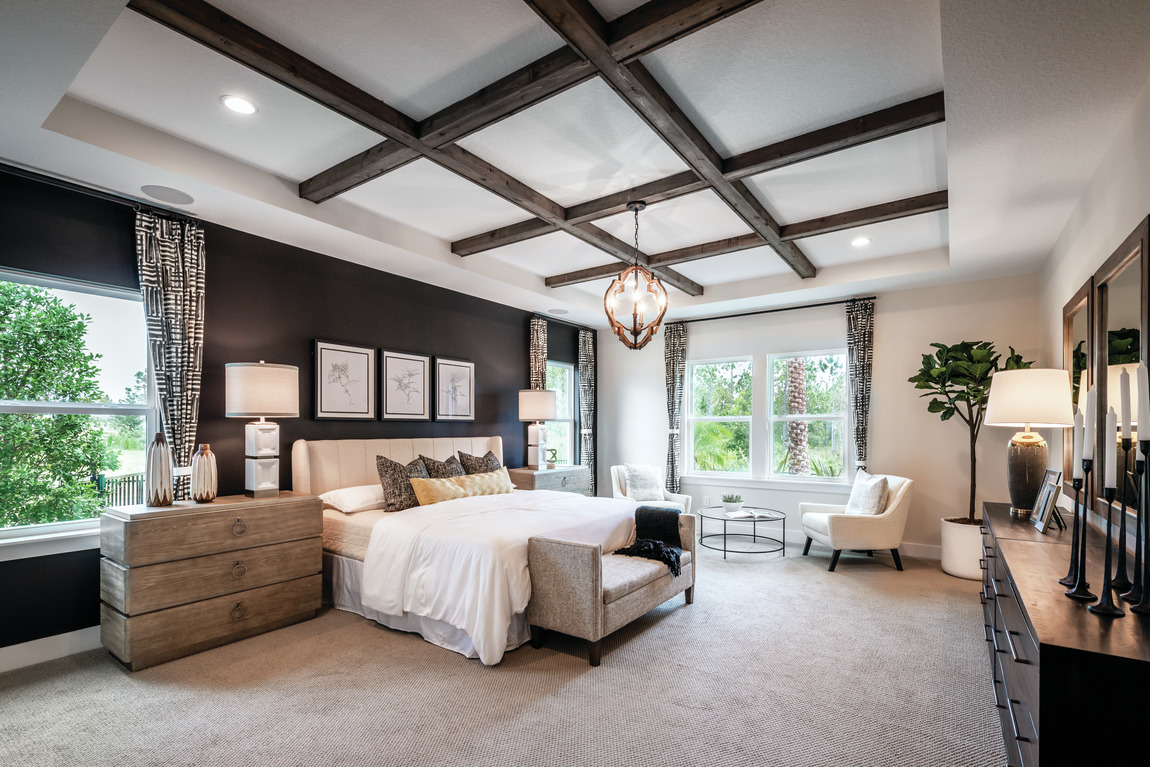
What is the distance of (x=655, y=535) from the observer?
4.15 meters

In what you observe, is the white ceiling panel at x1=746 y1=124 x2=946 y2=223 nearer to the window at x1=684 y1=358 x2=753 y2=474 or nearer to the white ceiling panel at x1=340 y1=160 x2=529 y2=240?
the white ceiling panel at x1=340 y1=160 x2=529 y2=240

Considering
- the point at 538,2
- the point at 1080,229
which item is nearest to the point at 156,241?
the point at 538,2

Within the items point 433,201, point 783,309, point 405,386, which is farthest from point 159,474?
point 783,309

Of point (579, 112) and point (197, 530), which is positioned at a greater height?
point (579, 112)

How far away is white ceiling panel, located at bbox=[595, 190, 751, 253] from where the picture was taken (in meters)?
3.97

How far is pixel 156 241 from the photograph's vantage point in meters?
3.50

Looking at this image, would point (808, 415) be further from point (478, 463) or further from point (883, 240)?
point (478, 463)

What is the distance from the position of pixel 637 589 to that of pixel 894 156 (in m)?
2.90

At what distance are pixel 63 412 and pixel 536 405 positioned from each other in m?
3.76

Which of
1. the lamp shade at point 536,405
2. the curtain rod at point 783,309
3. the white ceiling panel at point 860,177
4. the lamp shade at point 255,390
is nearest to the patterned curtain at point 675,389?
the curtain rod at point 783,309

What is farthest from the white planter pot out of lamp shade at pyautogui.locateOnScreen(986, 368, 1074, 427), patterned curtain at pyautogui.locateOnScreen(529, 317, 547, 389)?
patterned curtain at pyautogui.locateOnScreen(529, 317, 547, 389)

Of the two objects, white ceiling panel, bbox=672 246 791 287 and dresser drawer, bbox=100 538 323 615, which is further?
white ceiling panel, bbox=672 246 791 287

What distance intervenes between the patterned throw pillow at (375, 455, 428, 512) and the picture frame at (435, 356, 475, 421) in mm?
1191

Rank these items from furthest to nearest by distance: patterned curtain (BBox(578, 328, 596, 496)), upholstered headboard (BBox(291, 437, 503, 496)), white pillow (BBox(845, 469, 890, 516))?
patterned curtain (BBox(578, 328, 596, 496)) → white pillow (BBox(845, 469, 890, 516)) → upholstered headboard (BBox(291, 437, 503, 496))
